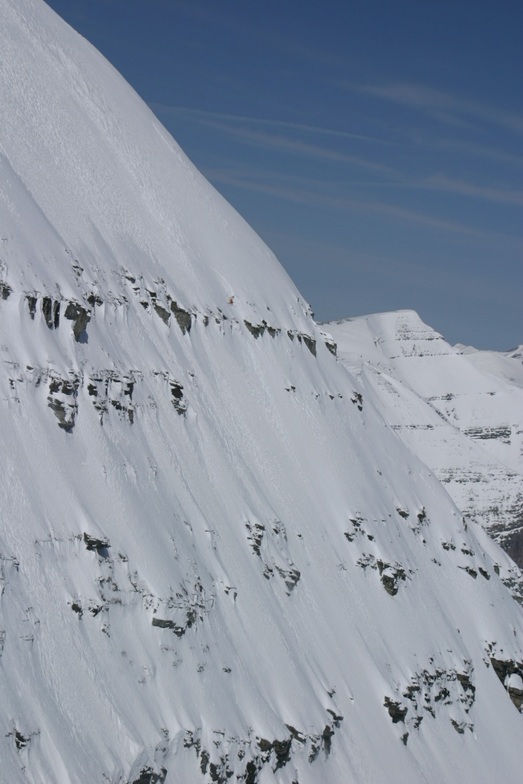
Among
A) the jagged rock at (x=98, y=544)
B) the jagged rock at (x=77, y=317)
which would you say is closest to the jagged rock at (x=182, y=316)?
the jagged rock at (x=77, y=317)

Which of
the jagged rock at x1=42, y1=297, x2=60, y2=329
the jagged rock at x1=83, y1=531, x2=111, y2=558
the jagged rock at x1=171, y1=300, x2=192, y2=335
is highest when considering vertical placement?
the jagged rock at x1=171, y1=300, x2=192, y2=335

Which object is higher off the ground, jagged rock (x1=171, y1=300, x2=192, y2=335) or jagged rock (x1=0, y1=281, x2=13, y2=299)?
jagged rock (x1=171, y1=300, x2=192, y2=335)

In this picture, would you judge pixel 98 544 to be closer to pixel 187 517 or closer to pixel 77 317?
pixel 187 517

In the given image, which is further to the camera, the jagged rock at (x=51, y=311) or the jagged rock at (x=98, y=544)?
the jagged rock at (x=51, y=311)

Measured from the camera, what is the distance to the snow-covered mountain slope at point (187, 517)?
100 ft

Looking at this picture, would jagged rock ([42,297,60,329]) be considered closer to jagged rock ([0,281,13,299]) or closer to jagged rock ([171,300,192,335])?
jagged rock ([0,281,13,299])

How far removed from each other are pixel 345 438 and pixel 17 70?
83.1 ft

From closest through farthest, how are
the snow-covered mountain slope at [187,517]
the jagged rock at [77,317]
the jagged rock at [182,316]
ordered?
the snow-covered mountain slope at [187,517] → the jagged rock at [77,317] → the jagged rock at [182,316]

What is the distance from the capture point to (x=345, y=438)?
182 feet

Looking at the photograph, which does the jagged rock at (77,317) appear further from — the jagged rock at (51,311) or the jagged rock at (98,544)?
the jagged rock at (98,544)

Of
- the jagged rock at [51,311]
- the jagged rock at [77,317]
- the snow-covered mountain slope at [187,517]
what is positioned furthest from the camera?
the jagged rock at [77,317]

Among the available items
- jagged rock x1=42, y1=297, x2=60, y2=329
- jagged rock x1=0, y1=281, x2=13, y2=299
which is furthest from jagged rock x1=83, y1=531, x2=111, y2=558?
jagged rock x1=0, y1=281, x2=13, y2=299

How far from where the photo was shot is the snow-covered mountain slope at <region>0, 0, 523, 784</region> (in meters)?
30.6

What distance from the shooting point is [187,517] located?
128ft
